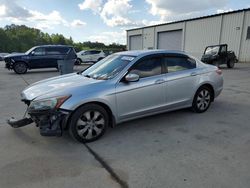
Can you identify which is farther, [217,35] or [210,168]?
[217,35]

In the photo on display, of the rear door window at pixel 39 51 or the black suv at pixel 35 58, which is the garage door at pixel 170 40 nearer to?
the black suv at pixel 35 58

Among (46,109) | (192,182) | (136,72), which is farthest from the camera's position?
(136,72)

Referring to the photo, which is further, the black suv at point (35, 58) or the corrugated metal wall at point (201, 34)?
the corrugated metal wall at point (201, 34)

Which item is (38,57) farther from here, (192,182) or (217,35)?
(217,35)

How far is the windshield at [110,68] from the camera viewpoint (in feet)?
13.3

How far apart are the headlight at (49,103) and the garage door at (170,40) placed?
25975 mm

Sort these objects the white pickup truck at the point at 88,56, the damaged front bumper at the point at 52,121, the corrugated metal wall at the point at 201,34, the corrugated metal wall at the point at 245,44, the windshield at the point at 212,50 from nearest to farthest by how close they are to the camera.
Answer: the damaged front bumper at the point at 52,121
the windshield at the point at 212,50
the corrugated metal wall at the point at 245,44
the white pickup truck at the point at 88,56
the corrugated metal wall at the point at 201,34

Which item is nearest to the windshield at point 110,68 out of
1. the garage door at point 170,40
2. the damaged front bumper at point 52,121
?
the damaged front bumper at point 52,121

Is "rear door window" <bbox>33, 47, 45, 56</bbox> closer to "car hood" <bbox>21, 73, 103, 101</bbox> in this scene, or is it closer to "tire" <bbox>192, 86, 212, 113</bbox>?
"car hood" <bbox>21, 73, 103, 101</bbox>

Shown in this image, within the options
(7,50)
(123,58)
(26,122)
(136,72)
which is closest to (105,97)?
(136,72)

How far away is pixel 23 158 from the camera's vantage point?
3199mm

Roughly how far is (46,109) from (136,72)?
5.85 feet

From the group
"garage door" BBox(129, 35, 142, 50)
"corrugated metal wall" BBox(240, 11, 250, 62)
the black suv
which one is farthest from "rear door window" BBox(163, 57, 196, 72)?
"garage door" BBox(129, 35, 142, 50)

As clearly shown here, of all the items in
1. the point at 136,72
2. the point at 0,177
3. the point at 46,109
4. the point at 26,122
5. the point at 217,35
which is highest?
the point at 217,35
